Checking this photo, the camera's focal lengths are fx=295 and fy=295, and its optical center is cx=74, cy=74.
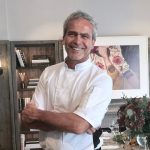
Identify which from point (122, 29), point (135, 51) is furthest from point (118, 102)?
point (122, 29)

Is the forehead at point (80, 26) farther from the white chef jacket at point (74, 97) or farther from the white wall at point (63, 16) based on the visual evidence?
the white wall at point (63, 16)

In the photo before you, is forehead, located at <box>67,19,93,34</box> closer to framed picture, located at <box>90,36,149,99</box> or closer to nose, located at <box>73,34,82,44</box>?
nose, located at <box>73,34,82,44</box>

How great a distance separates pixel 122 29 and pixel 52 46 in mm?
1073

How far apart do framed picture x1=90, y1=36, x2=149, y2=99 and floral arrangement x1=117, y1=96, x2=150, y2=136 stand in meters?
2.56

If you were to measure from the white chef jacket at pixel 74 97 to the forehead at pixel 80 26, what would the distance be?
0.61ft

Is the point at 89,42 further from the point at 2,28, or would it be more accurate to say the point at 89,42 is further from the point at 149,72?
the point at 149,72

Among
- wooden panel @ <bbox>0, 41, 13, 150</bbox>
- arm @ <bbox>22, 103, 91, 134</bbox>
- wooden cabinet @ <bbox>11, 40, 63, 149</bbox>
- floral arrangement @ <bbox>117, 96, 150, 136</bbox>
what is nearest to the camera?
arm @ <bbox>22, 103, 91, 134</bbox>

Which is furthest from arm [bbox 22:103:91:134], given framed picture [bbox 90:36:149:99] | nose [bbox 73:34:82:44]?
framed picture [bbox 90:36:149:99]

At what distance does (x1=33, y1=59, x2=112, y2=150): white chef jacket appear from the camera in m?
1.56

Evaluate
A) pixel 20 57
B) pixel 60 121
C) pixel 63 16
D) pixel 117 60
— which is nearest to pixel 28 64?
pixel 20 57

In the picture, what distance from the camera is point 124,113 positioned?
66.9 inches

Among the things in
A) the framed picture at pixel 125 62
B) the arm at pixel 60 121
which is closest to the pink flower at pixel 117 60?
the framed picture at pixel 125 62

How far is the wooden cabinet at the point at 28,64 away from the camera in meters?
4.09

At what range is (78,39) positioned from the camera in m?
1.64
